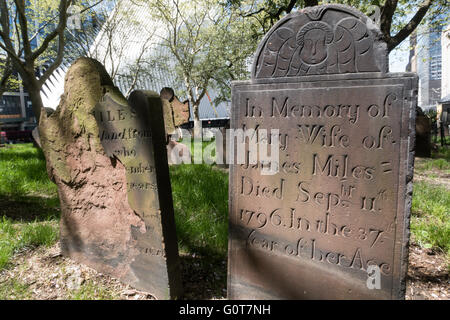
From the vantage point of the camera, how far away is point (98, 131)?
278cm

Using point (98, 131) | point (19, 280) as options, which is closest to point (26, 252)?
point (19, 280)

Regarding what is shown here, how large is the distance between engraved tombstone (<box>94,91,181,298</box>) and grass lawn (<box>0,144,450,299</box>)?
0.47 metres

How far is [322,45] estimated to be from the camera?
209 cm

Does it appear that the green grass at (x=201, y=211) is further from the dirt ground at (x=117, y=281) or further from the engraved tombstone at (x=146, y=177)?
the engraved tombstone at (x=146, y=177)

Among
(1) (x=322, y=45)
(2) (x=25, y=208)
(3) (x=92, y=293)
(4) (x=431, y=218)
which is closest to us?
(1) (x=322, y=45)

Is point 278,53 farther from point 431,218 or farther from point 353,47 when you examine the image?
point 431,218

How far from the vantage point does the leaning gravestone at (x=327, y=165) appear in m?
1.97

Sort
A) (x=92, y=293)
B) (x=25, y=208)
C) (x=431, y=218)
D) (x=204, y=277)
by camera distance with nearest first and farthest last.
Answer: (x=92, y=293), (x=204, y=277), (x=431, y=218), (x=25, y=208)

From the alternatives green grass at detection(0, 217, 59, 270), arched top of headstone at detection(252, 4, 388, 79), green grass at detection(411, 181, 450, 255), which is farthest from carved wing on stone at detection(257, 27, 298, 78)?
green grass at detection(0, 217, 59, 270)

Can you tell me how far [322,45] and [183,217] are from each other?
2.73 meters

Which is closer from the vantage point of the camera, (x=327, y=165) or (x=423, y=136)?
(x=327, y=165)

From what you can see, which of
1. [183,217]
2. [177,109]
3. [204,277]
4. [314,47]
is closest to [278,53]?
[314,47]

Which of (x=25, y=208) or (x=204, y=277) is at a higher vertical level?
(x=25, y=208)

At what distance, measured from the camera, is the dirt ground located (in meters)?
2.63
